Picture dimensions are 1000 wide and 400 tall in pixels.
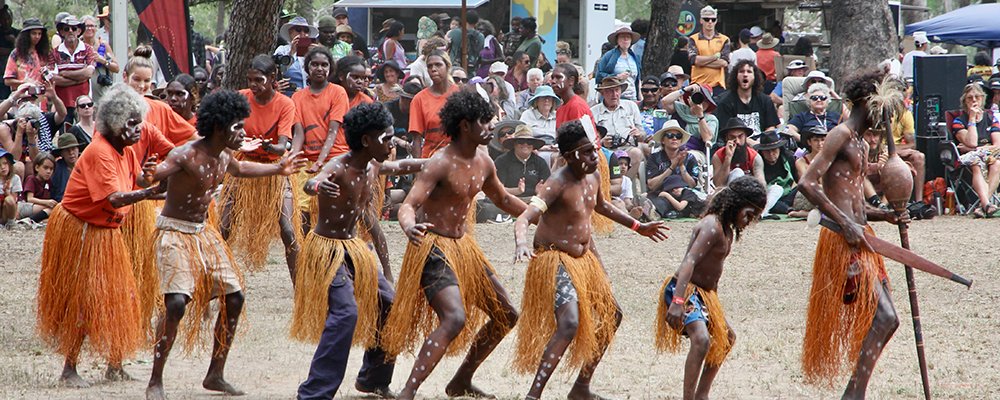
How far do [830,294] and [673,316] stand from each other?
36.2 inches

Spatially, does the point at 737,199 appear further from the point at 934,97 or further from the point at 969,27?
the point at 969,27

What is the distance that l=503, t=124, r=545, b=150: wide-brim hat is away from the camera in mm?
11914

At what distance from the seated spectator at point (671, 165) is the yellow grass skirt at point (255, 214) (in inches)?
207

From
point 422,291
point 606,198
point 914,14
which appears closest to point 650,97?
point 606,198

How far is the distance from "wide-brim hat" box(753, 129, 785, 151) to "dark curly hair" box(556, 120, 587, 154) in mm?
7068

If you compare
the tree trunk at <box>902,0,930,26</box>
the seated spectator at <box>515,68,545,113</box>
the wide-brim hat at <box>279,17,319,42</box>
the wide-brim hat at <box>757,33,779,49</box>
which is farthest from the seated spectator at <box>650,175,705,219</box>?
the tree trunk at <box>902,0,930,26</box>

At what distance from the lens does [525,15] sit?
1677 cm

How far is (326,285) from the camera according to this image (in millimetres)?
5590

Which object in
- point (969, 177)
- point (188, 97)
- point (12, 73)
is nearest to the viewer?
point (188, 97)

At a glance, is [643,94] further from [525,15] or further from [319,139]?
[319,139]

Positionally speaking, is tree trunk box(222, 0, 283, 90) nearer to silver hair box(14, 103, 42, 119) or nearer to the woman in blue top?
silver hair box(14, 103, 42, 119)

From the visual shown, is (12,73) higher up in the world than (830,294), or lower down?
higher up

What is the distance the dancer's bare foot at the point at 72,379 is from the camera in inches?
236

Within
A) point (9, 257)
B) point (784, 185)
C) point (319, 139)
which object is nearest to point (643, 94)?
point (784, 185)
